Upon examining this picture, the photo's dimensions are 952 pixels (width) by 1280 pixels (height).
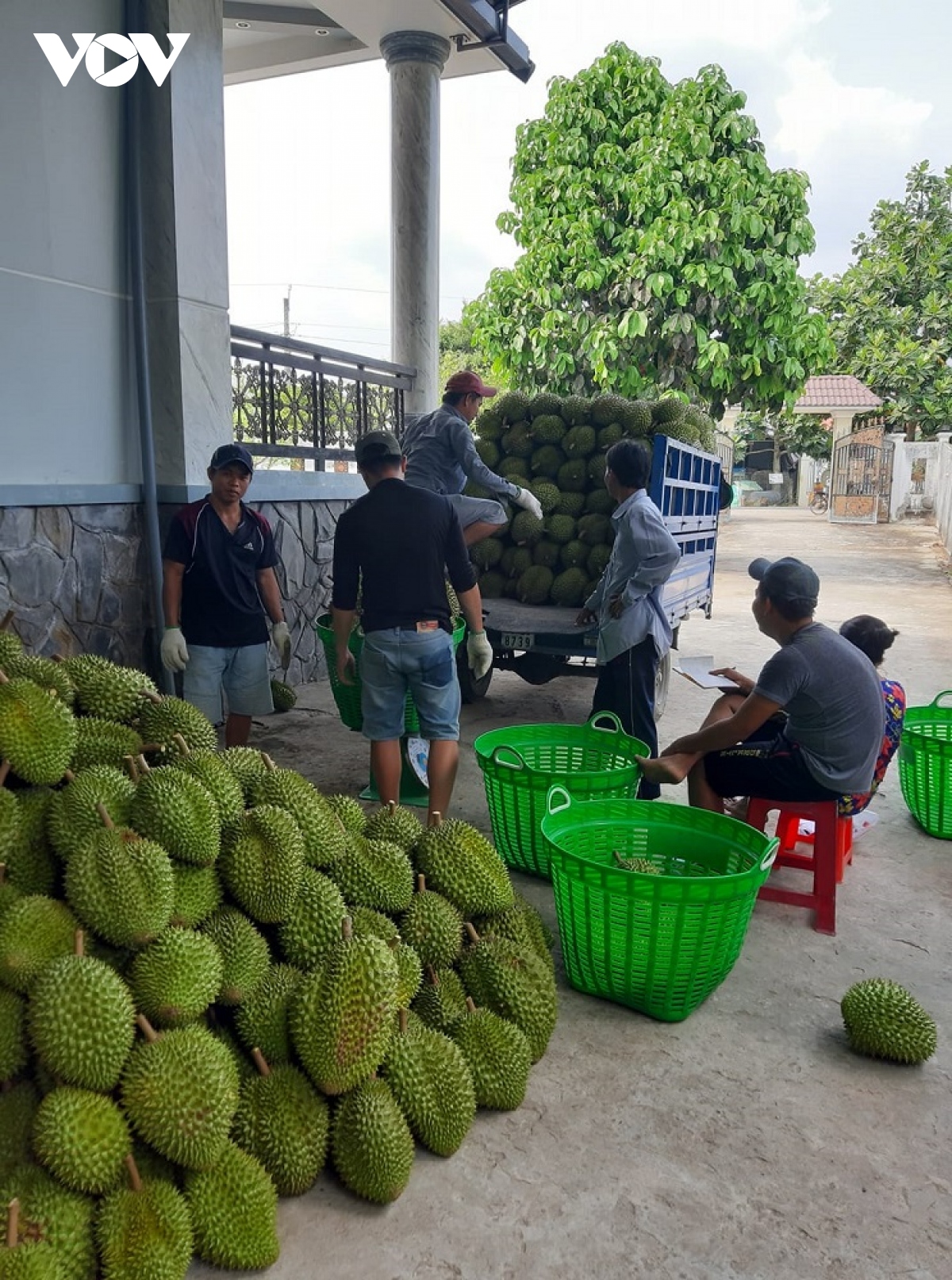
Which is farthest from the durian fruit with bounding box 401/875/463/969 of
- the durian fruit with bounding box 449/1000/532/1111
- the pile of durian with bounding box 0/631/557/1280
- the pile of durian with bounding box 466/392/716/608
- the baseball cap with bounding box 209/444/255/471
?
the pile of durian with bounding box 466/392/716/608

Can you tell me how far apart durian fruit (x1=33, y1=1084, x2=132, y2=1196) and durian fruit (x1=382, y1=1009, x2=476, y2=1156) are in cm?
63

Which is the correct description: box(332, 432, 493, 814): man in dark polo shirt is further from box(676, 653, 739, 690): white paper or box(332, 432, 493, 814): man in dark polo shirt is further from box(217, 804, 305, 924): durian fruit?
box(217, 804, 305, 924): durian fruit

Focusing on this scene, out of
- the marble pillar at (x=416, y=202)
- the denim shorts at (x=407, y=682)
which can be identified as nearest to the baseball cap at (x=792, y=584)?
the denim shorts at (x=407, y=682)

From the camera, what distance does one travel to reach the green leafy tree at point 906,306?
27.8 meters

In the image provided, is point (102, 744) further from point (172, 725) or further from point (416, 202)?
point (416, 202)

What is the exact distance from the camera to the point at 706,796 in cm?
373

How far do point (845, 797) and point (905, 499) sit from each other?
90.1ft

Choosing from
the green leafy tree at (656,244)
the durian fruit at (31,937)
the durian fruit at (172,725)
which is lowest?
the durian fruit at (31,937)

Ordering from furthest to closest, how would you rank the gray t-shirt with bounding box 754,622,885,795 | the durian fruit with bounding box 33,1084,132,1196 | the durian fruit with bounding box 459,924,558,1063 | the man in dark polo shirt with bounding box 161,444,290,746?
the man in dark polo shirt with bounding box 161,444,290,746 < the gray t-shirt with bounding box 754,622,885,795 < the durian fruit with bounding box 459,924,558,1063 < the durian fruit with bounding box 33,1084,132,1196

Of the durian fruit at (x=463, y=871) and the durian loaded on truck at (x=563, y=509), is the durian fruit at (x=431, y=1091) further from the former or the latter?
the durian loaded on truck at (x=563, y=509)

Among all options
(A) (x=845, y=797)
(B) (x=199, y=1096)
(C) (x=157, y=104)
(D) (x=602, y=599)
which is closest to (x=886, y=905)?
(A) (x=845, y=797)

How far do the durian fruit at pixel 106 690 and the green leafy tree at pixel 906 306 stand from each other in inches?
1178

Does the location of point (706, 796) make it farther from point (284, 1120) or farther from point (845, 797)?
point (284, 1120)

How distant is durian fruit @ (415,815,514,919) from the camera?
269 cm
